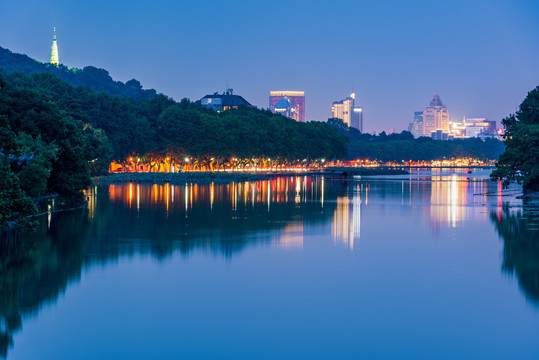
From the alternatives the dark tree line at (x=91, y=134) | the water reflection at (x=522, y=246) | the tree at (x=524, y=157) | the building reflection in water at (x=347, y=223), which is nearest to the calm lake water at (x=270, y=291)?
the water reflection at (x=522, y=246)

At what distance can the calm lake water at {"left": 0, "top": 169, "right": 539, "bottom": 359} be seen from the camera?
64.7 ft

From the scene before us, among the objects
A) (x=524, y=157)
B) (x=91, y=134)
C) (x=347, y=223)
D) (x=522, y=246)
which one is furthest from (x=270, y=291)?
(x=91, y=134)

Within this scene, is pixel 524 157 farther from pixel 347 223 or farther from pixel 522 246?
pixel 522 246

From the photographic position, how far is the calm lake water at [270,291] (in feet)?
64.7

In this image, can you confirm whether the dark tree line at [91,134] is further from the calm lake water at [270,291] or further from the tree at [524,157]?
the tree at [524,157]

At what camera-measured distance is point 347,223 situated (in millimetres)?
52594

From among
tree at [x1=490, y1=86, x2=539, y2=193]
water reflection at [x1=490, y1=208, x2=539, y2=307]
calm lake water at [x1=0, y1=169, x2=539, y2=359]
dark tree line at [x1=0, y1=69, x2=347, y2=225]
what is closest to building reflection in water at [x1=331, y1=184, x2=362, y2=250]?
calm lake water at [x1=0, y1=169, x2=539, y2=359]

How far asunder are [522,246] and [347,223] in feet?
49.5

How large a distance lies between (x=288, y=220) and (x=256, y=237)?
1131 centimetres

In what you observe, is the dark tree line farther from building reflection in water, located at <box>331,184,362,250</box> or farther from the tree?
the tree

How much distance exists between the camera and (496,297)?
86.1 feet

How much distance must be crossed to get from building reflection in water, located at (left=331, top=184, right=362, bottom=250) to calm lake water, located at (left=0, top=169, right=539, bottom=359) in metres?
0.39

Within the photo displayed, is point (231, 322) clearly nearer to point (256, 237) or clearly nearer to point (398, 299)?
point (398, 299)

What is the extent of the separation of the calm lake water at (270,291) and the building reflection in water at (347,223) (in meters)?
0.39
